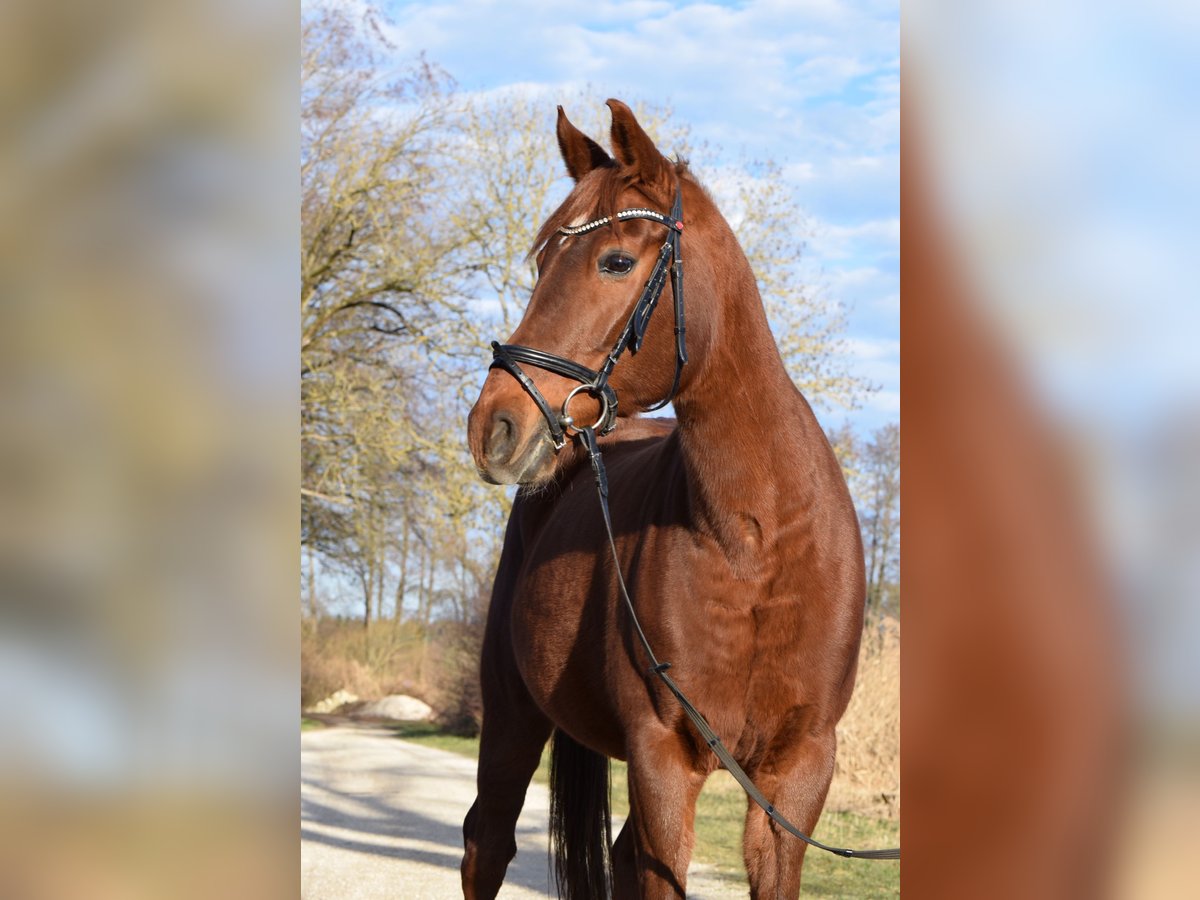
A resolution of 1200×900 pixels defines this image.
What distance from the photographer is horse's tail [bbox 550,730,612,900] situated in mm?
5141

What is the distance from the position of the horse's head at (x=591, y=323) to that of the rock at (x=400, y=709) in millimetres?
16183

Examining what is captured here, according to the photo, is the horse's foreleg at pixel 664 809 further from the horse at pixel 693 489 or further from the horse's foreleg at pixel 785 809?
the horse's foreleg at pixel 785 809

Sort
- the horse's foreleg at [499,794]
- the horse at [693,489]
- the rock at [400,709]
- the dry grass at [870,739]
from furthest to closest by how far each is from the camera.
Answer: the rock at [400,709], the dry grass at [870,739], the horse's foreleg at [499,794], the horse at [693,489]

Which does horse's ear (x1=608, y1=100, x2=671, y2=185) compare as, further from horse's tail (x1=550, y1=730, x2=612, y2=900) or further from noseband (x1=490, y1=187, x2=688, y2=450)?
horse's tail (x1=550, y1=730, x2=612, y2=900)

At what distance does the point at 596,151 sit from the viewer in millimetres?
3340

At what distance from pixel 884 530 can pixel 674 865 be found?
47.0ft

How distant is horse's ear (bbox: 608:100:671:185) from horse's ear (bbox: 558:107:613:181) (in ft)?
0.54

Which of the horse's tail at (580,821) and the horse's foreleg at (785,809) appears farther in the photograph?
the horse's tail at (580,821)

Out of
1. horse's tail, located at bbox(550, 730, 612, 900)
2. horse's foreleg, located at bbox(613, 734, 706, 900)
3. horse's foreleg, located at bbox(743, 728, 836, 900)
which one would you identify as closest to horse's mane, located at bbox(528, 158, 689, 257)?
horse's foreleg, located at bbox(613, 734, 706, 900)

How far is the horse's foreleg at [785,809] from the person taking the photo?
312 cm

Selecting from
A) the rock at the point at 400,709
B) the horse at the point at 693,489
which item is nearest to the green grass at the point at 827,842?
the horse at the point at 693,489

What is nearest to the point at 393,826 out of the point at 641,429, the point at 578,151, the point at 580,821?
the point at 580,821
